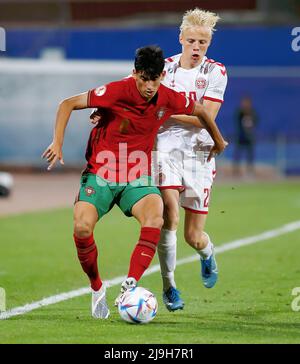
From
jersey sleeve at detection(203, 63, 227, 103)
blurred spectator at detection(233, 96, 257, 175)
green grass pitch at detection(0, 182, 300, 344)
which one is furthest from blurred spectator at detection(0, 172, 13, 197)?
jersey sleeve at detection(203, 63, 227, 103)

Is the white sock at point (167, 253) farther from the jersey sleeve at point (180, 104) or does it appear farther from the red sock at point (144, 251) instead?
the jersey sleeve at point (180, 104)

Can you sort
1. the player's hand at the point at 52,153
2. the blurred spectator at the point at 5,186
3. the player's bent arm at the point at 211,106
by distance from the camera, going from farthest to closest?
the blurred spectator at the point at 5,186 < the player's bent arm at the point at 211,106 < the player's hand at the point at 52,153

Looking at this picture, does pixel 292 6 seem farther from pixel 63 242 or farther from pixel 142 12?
pixel 63 242

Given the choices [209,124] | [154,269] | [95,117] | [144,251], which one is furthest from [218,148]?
[154,269]

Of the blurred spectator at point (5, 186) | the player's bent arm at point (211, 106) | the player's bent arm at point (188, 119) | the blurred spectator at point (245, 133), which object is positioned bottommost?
the player's bent arm at point (188, 119)

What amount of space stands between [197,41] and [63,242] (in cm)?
644

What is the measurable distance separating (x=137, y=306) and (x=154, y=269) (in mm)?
4409

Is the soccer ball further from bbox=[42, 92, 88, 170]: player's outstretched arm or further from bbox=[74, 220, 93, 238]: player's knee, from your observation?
bbox=[42, 92, 88, 170]: player's outstretched arm

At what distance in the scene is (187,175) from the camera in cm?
981

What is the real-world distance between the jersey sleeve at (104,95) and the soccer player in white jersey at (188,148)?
109 centimetres

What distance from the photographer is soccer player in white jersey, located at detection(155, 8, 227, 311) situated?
30.7 ft

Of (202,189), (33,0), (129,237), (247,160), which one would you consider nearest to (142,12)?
(33,0)

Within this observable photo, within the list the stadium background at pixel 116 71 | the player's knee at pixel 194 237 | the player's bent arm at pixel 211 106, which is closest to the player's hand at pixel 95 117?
the player's bent arm at pixel 211 106

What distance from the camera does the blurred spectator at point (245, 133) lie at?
28.9 metres
